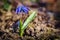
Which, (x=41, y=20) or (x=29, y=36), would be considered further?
(x=41, y=20)

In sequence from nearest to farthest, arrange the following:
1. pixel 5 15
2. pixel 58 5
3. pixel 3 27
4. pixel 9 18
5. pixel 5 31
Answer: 1. pixel 5 31
2. pixel 3 27
3. pixel 9 18
4. pixel 5 15
5. pixel 58 5

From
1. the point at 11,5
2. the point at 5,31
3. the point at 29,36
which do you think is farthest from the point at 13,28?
the point at 11,5

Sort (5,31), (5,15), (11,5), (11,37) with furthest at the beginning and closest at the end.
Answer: (11,5) → (5,15) → (5,31) → (11,37)

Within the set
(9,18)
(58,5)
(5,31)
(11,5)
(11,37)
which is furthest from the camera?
(58,5)

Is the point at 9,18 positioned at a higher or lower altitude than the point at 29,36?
higher

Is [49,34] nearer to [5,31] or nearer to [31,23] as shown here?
[31,23]

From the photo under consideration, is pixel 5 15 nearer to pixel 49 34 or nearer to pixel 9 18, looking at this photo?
pixel 9 18

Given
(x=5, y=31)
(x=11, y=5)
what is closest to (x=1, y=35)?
(x=5, y=31)

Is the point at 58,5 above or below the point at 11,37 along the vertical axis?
above

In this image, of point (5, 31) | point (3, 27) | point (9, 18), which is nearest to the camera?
point (5, 31)
